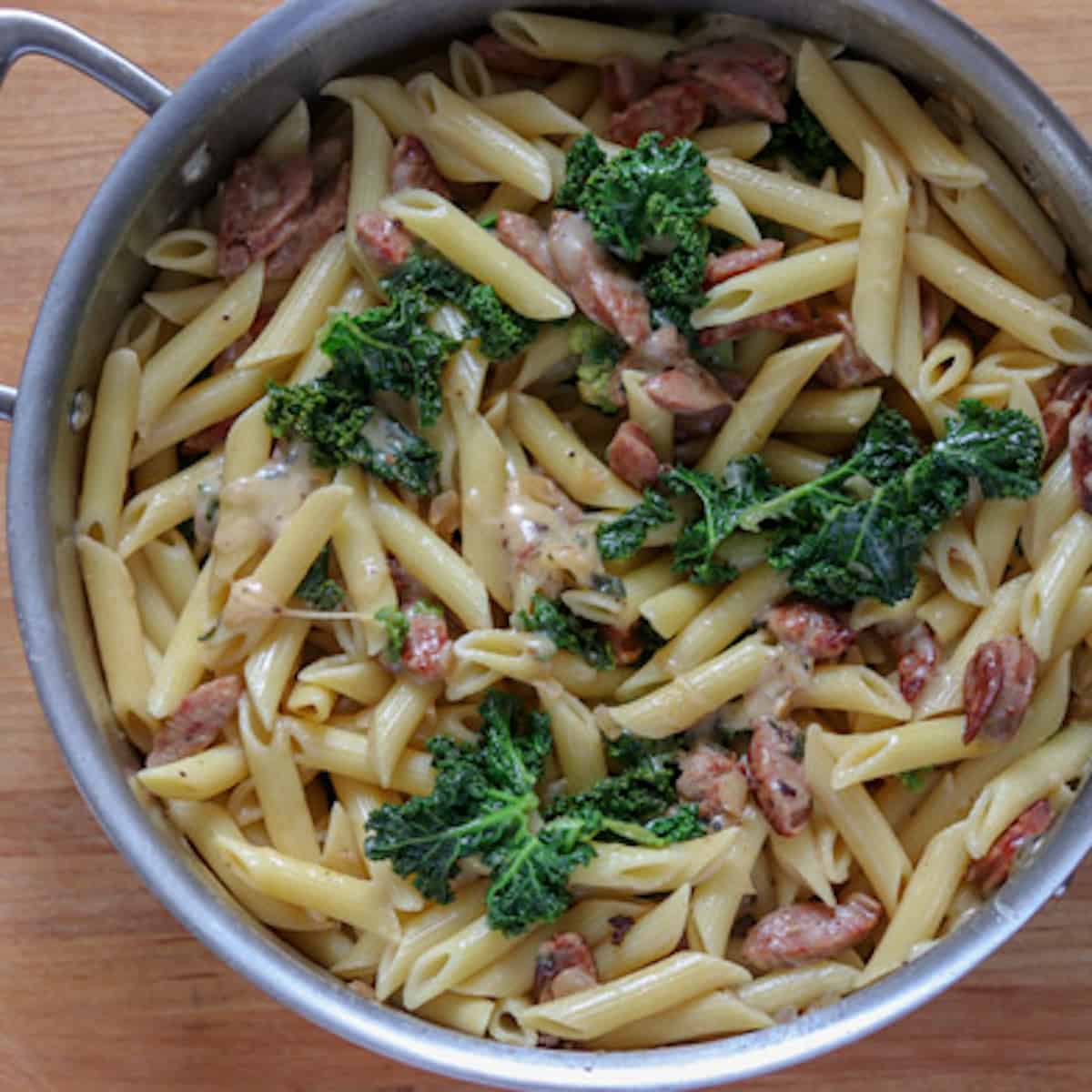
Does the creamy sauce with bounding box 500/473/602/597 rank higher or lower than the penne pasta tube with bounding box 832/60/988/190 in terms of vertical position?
lower

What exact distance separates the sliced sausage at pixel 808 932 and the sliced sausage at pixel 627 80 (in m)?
1.14

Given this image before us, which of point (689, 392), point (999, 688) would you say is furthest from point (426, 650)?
point (999, 688)

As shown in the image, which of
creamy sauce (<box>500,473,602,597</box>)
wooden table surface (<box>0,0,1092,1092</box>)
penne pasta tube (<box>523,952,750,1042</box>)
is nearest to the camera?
penne pasta tube (<box>523,952,750,1042</box>)

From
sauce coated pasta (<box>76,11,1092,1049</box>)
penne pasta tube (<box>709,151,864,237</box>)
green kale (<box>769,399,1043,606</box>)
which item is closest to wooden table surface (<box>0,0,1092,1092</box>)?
sauce coated pasta (<box>76,11,1092,1049</box>)

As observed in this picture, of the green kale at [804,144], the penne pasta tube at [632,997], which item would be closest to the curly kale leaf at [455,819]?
the penne pasta tube at [632,997]

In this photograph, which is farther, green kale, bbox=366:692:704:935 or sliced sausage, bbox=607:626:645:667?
sliced sausage, bbox=607:626:645:667

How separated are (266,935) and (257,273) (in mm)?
907

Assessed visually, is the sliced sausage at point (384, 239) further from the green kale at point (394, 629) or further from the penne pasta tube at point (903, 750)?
the penne pasta tube at point (903, 750)

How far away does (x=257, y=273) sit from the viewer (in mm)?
2182

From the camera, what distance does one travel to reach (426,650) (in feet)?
6.92

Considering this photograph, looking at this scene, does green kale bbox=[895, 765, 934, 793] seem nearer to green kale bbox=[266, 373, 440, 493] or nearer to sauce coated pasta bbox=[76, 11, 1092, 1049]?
sauce coated pasta bbox=[76, 11, 1092, 1049]

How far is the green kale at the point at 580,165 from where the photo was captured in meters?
2.12

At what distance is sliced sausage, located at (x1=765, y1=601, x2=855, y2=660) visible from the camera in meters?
2.14

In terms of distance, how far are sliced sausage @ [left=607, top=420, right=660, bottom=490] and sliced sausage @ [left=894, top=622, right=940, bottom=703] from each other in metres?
0.42
